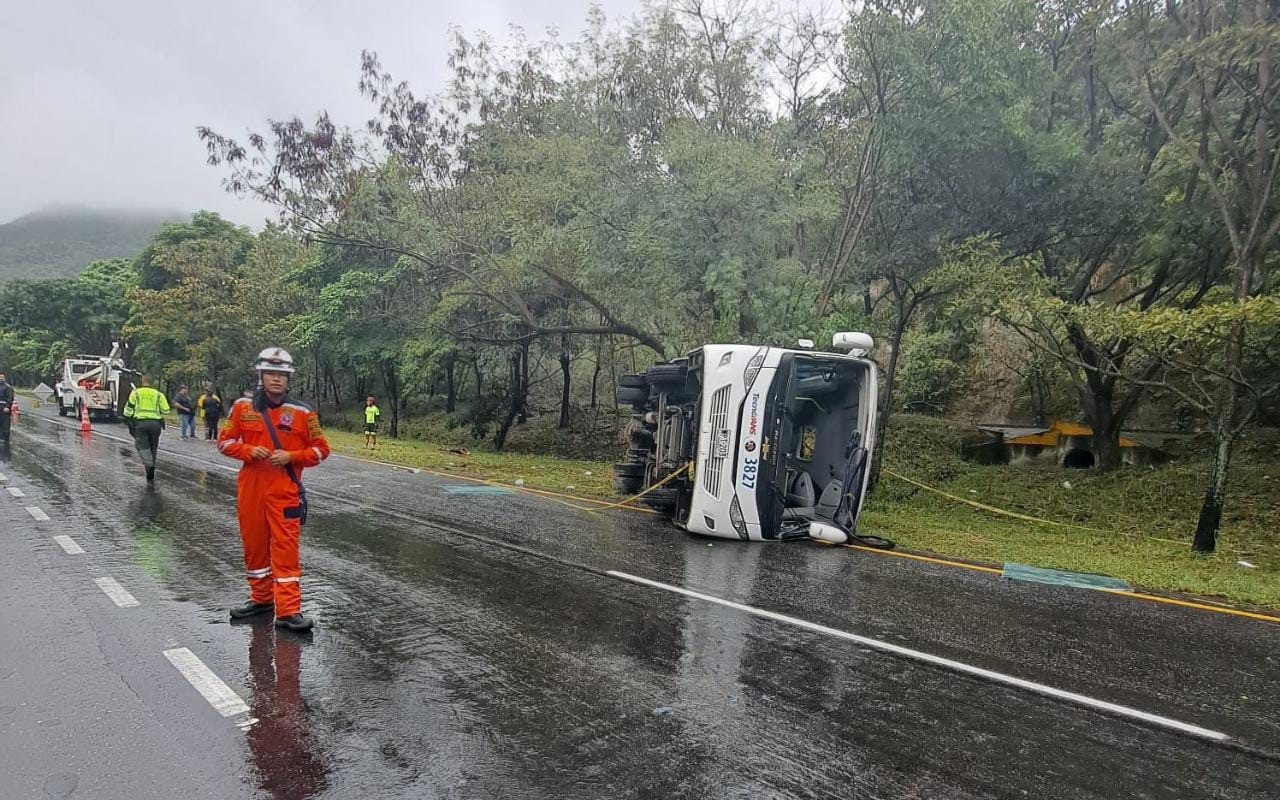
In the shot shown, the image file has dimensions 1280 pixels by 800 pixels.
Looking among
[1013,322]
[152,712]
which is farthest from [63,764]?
[1013,322]

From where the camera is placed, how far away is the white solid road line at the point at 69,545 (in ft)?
22.9

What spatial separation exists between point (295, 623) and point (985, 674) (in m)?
4.34

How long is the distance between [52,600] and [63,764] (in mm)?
2862

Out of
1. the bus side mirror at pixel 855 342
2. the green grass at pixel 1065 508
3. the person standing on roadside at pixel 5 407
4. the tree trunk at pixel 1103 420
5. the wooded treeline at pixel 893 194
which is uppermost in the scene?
the wooded treeline at pixel 893 194

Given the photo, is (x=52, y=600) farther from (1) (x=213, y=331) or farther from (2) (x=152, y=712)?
(1) (x=213, y=331)

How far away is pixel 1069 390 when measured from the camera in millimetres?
22359

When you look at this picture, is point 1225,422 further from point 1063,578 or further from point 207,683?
point 207,683

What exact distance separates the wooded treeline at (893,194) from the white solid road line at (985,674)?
6.54 metres

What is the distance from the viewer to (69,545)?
727 centimetres

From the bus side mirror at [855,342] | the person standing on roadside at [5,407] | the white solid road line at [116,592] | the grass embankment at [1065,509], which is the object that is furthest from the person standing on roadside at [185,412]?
the bus side mirror at [855,342]

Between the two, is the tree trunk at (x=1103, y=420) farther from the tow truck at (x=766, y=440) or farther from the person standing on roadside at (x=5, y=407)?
the person standing on roadside at (x=5, y=407)

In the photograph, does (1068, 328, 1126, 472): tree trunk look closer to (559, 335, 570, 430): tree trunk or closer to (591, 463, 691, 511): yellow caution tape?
(591, 463, 691, 511): yellow caution tape

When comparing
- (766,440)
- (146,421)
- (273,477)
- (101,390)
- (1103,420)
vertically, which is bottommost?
(101,390)

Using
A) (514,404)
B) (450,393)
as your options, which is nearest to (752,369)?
(514,404)
